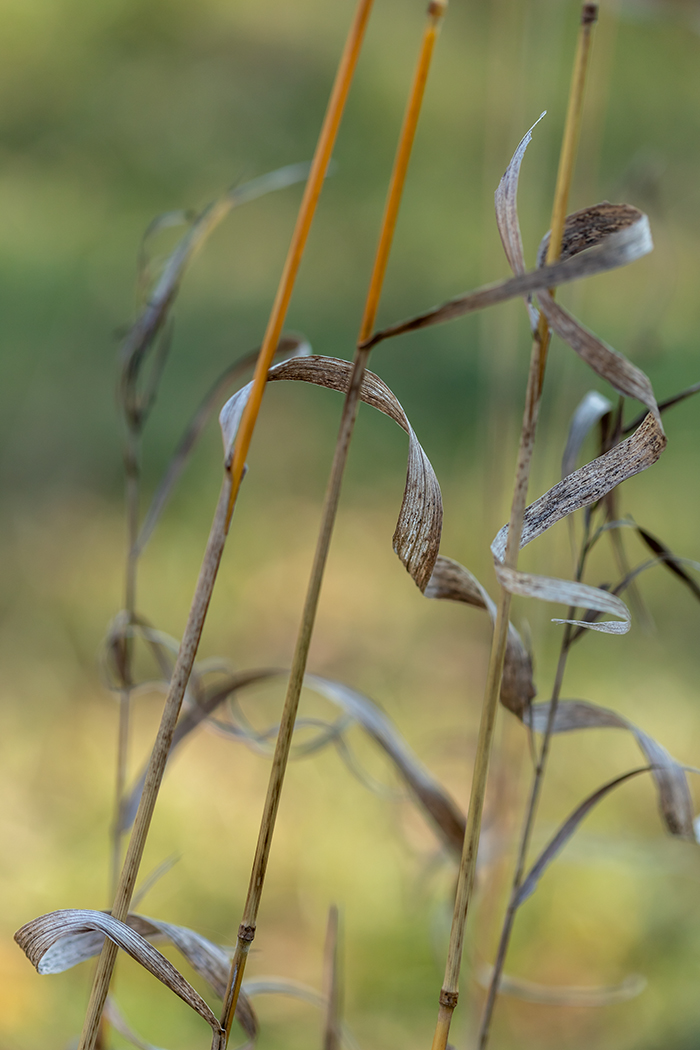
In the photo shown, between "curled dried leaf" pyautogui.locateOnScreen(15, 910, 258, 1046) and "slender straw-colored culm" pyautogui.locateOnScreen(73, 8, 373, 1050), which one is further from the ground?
"slender straw-colored culm" pyautogui.locateOnScreen(73, 8, 373, 1050)

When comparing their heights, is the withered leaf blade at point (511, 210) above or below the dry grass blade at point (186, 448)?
below

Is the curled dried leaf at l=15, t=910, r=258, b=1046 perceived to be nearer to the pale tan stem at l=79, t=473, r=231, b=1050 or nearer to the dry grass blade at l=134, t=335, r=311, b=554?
the pale tan stem at l=79, t=473, r=231, b=1050

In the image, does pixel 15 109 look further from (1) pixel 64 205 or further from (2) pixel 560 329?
(2) pixel 560 329

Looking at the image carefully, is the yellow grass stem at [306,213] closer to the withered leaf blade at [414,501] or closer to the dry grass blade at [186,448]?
the withered leaf blade at [414,501]

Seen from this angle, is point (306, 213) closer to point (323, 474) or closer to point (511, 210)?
point (511, 210)

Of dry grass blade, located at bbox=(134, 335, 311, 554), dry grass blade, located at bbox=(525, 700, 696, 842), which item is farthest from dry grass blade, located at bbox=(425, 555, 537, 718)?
dry grass blade, located at bbox=(134, 335, 311, 554)

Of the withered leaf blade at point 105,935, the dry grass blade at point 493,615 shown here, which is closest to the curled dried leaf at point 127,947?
the withered leaf blade at point 105,935

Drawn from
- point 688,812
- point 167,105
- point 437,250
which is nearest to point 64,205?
point 167,105
